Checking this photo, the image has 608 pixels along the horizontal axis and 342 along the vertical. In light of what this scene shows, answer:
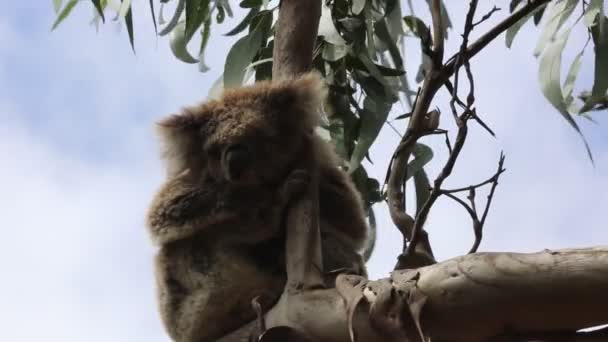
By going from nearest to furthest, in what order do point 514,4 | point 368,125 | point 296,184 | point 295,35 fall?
1. point 296,184
2. point 295,35
3. point 368,125
4. point 514,4

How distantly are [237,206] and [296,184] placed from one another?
1.04ft

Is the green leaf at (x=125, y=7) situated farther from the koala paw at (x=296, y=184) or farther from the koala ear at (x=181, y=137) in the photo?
the koala paw at (x=296, y=184)

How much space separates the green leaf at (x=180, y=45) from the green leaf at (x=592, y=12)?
4.85ft

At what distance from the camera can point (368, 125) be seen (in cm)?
281

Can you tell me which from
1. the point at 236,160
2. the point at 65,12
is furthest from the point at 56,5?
the point at 236,160

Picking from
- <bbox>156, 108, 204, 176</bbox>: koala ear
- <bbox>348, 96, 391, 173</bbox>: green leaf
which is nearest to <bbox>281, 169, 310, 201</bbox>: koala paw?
<bbox>156, 108, 204, 176</bbox>: koala ear

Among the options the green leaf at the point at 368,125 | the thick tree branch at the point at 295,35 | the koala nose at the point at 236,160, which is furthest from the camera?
the green leaf at the point at 368,125

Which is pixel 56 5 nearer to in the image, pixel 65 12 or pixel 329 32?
pixel 65 12

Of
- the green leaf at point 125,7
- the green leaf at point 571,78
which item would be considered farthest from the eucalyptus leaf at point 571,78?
the green leaf at point 125,7

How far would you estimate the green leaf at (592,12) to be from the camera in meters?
2.94

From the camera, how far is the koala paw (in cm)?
196

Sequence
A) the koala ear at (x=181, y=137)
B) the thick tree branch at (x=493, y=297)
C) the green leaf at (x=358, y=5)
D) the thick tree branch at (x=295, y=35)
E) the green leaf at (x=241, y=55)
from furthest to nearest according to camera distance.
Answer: the green leaf at (x=358, y=5) < the green leaf at (x=241, y=55) < the koala ear at (x=181, y=137) < the thick tree branch at (x=295, y=35) < the thick tree branch at (x=493, y=297)

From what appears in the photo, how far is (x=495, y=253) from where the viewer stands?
131cm

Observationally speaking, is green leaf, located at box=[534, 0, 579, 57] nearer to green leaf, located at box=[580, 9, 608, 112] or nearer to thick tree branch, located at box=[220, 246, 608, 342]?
green leaf, located at box=[580, 9, 608, 112]
